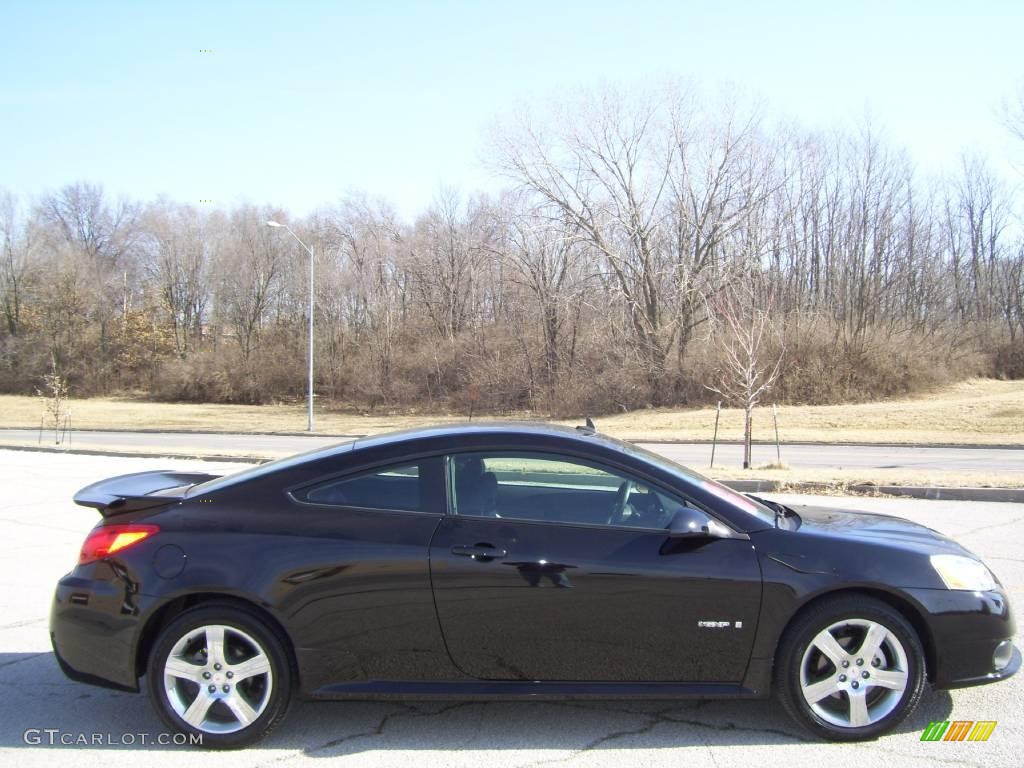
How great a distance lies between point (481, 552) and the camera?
3664mm

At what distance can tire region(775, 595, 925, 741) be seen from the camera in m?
3.62

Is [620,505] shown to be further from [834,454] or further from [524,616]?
[834,454]

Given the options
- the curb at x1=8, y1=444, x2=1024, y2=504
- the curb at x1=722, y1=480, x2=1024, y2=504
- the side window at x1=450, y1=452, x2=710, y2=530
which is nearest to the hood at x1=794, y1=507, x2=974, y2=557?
the side window at x1=450, y1=452, x2=710, y2=530

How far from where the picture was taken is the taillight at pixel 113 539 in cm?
380

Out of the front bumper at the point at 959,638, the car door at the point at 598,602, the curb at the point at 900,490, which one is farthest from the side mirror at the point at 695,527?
the curb at the point at 900,490

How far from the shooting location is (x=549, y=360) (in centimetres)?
4216

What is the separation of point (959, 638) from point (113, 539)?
392 cm

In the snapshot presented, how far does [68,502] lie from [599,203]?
1212 inches

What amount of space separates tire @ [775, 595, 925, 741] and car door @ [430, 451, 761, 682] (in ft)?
0.78

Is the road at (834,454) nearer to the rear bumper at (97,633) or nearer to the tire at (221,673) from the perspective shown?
the tire at (221,673)

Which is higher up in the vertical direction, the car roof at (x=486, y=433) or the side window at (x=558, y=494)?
the car roof at (x=486, y=433)

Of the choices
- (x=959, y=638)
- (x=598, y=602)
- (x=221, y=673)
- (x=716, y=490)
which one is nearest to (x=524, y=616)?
(x=598, y=602)

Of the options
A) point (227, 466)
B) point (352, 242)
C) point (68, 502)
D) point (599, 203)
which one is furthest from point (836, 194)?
point (68, 502)

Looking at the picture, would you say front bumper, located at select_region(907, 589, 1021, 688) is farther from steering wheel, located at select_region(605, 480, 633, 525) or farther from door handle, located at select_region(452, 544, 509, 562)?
door handle, located at select_region(452, 544, 509, 562)
